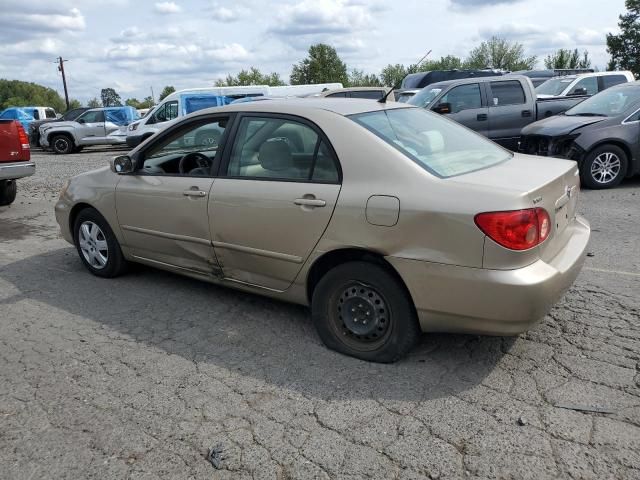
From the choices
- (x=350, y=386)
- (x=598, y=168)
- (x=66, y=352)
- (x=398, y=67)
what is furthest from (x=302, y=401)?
(x=398, y=67)

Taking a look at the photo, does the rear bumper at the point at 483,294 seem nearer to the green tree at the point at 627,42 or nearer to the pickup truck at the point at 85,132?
the pickup truck at the point at 85,132

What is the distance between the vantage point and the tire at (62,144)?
2203cm

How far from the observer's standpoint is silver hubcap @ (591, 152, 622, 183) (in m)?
8.60

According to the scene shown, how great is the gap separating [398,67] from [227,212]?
226ft

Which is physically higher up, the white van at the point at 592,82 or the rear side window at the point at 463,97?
the white van at the point at 592,82

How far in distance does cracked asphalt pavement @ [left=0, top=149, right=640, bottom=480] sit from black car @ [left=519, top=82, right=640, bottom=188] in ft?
14.8

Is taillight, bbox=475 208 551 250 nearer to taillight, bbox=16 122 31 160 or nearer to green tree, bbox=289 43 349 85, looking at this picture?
taillight, bbox=16 122 31 160

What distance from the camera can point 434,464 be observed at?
8.22 ft

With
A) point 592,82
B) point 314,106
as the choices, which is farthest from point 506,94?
point 314,106

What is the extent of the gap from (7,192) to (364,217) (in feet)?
27.9

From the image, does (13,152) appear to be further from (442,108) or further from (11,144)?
(442,108)

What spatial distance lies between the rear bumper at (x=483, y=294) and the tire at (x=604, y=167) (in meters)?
6.13

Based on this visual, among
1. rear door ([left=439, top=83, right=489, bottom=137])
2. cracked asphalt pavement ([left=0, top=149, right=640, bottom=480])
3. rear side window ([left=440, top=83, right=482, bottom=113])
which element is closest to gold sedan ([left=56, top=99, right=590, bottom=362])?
cracked asphalt pavement ([left=0, top=149, right=640, bottom=480])

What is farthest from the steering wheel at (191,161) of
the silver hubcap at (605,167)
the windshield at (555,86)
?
the windshield at (555,86)
